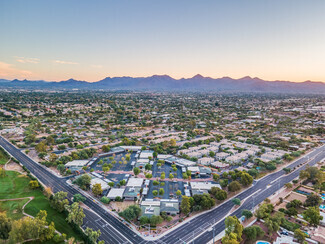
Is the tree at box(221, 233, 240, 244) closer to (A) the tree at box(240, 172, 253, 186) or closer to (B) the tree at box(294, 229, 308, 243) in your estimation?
(B) the tree at box(294, 229, 308, 243)

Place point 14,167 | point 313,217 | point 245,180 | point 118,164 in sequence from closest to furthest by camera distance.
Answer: point 313,217 → point 245,180 → point 14,167 → point 118,164

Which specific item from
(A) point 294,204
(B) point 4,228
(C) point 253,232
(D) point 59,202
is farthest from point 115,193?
(A) point 294,204

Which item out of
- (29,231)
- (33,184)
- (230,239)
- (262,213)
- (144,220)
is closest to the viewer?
(230,239)

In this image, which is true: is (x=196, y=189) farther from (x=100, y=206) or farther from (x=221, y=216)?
(x=100, y=206)

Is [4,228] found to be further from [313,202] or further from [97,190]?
[313,202]

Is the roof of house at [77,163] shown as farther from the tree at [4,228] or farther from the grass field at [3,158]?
the tree at [4,228]

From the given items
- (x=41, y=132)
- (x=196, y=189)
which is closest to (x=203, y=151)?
(x=196, y=189)

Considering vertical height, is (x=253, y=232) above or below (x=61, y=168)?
below
